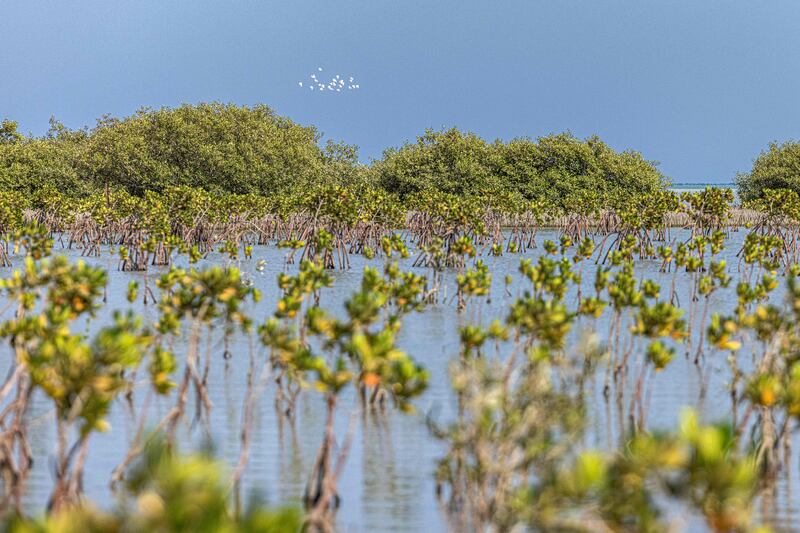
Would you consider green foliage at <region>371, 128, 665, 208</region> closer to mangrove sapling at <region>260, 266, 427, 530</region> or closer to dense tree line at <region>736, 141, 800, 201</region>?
dense tree line at <region>736, 141, 800, 201</region>

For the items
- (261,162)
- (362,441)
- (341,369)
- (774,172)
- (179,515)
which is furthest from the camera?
(774,172)

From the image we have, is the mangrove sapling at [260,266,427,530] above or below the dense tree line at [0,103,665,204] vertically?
below

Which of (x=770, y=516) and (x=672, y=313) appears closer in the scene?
(x=770, y=516)

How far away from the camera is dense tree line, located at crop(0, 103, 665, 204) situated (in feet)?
181

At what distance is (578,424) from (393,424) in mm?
4532

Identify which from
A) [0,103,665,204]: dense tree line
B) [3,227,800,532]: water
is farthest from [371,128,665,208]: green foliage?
[3,227,800,532]: water

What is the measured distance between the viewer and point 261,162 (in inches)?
2239

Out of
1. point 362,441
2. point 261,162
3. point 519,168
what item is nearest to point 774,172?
point 519,168

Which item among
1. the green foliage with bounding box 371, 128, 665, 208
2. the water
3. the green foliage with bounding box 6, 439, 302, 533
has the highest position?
the green foliage with bounding box 371, 128, 665, 208

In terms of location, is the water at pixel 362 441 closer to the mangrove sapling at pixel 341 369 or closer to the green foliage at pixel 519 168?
the mangrove sapling at pixel 341 369

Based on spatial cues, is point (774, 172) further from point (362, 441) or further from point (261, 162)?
point (362, 441)

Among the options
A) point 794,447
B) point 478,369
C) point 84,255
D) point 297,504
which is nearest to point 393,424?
point 297,504

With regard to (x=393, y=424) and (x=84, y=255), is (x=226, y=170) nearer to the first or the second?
(x=84, y=255)

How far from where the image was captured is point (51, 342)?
252 inches
